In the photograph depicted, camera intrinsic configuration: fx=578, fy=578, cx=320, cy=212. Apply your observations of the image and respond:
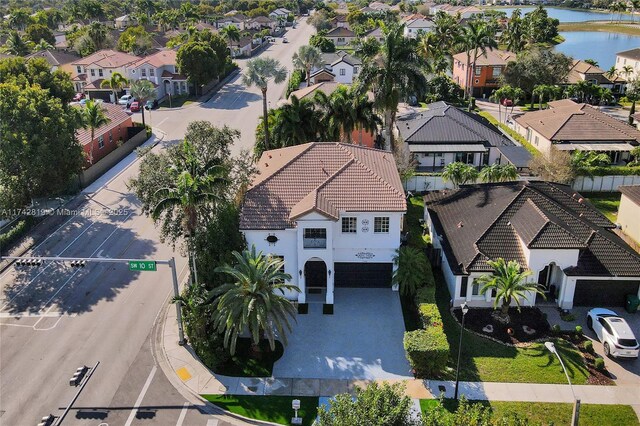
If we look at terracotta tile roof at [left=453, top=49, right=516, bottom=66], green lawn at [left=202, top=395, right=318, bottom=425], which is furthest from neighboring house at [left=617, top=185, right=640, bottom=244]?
terracotta tile roof at [left=453, top=49, right=516, bottom=66]

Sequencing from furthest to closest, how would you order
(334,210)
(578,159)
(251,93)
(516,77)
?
(251,93), (516,77), (578,159), (334,210)

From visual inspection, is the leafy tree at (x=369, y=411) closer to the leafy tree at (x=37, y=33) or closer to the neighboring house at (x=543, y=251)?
the neighboring house at (x=543, y=251)

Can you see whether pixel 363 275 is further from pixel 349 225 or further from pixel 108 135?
pixel 108 135

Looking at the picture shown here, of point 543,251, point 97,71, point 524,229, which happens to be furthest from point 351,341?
point 97,71

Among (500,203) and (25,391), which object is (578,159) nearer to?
(500,203)

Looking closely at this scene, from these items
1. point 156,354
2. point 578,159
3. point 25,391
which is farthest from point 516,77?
point 25,391
